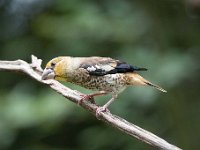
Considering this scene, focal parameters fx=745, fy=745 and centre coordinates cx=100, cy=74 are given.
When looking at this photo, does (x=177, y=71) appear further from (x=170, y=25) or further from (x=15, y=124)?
(x=15, y=124)

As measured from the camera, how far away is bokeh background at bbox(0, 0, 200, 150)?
515 cm

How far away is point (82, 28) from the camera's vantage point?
536 centimetres

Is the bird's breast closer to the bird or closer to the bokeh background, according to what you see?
the bird

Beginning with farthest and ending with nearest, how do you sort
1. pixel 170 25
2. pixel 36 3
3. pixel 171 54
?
pixel 36 3
pixel 170 25
pixel 171 54

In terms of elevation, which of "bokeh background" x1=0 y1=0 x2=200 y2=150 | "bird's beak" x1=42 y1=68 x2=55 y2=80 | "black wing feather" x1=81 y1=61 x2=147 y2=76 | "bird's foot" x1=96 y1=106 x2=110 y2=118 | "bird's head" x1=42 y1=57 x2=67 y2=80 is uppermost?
"bokeh background" x1=0 y1=0 x2=200 y2=150

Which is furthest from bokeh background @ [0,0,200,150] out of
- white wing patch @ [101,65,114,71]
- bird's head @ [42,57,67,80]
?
bird's head @ [42,57,67,80]

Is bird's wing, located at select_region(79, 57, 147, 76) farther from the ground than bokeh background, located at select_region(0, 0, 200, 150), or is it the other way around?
bokeh background, located at select_region(0, 0, 200, 150)

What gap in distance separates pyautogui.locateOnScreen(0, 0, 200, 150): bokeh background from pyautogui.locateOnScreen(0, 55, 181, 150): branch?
2.85 ft

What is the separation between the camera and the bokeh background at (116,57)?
16.9ft

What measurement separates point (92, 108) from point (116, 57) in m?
1.53

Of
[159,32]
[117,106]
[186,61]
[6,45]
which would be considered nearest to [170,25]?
[159,32]

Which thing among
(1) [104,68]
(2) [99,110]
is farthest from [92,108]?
(1) [104,68]

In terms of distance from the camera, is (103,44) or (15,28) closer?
(103,44)

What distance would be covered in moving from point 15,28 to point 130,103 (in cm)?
167
